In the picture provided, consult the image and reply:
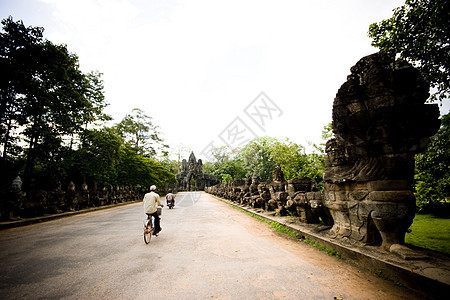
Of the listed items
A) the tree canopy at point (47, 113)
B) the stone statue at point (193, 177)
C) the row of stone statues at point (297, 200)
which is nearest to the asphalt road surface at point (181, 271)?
the row of stone statues at point (297, 200)

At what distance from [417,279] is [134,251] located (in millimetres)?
4746

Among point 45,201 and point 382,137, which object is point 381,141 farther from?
point 45,201

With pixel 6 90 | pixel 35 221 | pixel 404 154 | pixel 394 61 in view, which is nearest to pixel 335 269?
pixel 404 154

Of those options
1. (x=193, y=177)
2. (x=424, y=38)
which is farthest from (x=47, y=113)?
(x=193, y=177)

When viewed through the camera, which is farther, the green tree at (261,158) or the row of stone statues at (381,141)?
the green tree at (261,158)

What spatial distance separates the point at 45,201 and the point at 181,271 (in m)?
10.8

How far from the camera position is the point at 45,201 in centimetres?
1000

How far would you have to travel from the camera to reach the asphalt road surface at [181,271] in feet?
8.23

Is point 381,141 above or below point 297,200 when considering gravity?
above

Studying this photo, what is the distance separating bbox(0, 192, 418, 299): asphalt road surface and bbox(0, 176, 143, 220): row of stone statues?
410 centimetres

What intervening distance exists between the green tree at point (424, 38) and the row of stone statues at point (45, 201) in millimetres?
15351

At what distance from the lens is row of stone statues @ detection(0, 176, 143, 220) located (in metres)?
7.98

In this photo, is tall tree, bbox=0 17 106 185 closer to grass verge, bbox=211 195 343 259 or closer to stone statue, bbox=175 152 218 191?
grass verge, bbox=211 195 343 259

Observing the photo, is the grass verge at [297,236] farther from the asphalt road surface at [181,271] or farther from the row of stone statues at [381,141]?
the row of stone statues at [381,141]
